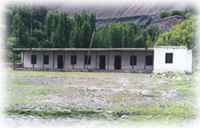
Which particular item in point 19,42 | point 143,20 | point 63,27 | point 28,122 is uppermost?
point 143,20

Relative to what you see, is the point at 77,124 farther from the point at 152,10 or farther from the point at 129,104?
the point at 152,10

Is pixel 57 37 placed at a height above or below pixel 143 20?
below

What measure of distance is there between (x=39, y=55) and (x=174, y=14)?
168 feet

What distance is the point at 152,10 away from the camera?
78125 mm

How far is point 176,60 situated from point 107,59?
6290 millimetres

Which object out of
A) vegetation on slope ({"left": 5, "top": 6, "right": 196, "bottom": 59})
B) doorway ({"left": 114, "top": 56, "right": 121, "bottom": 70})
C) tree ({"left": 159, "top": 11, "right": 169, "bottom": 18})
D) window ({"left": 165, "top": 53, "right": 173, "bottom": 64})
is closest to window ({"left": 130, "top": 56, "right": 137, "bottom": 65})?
doorway ({"left": 114, "top": 56, "right": 121, "bottom": 70})

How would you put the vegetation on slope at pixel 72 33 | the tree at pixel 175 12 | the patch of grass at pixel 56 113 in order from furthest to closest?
1. the tree at pixel 175 12
2. the vegetation on slope at pixel 72 33
3. the patch of grass at pixel 56 113

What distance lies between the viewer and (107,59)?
2280 centimetres

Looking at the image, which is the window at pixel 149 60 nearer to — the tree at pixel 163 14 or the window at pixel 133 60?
the window at pixel 133 60

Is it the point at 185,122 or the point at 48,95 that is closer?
the point at 185,122

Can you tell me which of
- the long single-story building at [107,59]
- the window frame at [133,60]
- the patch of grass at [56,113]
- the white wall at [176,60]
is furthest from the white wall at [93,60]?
the patch of grass at [56,113]

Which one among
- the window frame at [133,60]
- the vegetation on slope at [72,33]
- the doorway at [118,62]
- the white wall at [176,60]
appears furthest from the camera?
the vegetation on slope at [72,33]

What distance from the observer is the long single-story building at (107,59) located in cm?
1858

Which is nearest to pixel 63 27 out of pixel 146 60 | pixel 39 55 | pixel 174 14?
pixel 39 55
